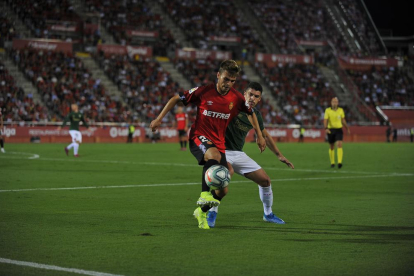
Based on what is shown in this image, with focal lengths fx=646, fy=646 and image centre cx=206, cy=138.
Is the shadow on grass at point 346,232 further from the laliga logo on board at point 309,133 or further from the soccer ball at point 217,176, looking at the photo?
the laliga logo on board at point 309,133

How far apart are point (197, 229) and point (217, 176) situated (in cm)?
86

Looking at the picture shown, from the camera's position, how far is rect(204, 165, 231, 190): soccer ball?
7805mm

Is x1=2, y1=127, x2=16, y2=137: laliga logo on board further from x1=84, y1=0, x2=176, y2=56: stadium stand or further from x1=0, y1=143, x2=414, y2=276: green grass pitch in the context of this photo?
x1=0, y1=143, x2=414, y2=276: green grass pitch

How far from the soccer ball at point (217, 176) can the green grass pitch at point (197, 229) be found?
62 centimetres

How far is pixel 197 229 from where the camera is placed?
8.23 m

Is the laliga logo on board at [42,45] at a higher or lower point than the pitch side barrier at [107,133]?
higher

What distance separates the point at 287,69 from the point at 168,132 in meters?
18.7

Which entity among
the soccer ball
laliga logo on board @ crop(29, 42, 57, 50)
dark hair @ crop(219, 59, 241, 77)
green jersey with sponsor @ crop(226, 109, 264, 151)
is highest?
laliga logo on board @ crop(29, 42, 57, 50)

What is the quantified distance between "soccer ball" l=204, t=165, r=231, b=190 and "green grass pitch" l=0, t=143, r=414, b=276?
2.03 ft

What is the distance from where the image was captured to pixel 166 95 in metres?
50.9

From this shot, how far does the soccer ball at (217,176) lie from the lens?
780 cm

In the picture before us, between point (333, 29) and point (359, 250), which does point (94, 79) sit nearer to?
point (333, 29)

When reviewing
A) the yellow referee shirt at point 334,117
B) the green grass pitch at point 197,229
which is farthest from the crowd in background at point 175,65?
the green grass pitch at point 197,229

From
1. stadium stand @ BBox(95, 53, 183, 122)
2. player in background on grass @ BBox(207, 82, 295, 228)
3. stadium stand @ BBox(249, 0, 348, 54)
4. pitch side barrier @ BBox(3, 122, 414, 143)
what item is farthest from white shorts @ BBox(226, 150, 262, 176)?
stadium stand @ BBox(249, 0, 348, 54)
